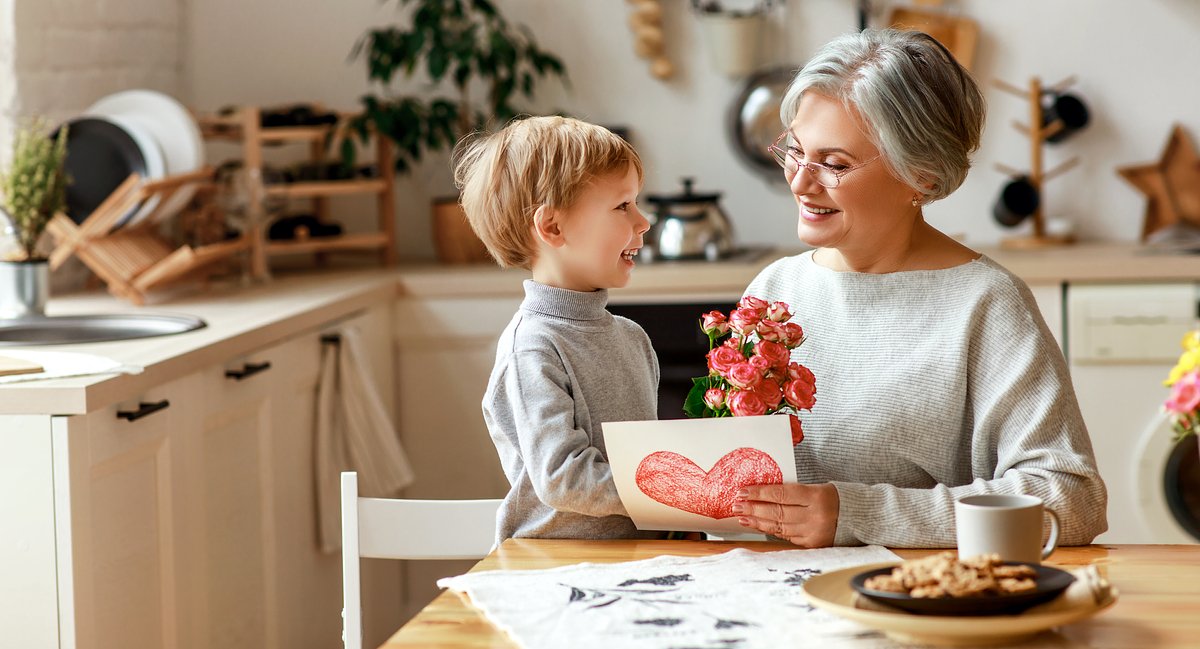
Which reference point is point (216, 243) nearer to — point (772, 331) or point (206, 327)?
point (206, 327)

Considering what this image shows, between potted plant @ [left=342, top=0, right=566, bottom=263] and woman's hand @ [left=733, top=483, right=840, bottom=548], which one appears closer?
woman's hand @ [left=733, top=483, right=840, bottom=548]

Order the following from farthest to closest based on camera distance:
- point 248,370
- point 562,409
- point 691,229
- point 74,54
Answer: point 691,229
point 74,54
point 248,370
point 562,409

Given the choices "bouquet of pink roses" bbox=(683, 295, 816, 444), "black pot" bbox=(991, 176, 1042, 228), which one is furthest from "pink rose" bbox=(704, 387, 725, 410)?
"black pot" bbox=(991, 176, 1042, 228)

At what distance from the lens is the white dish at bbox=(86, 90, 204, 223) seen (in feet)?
9.84

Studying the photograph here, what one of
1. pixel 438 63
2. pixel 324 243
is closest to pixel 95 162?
pixel 324 243

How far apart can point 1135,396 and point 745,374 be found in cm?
210

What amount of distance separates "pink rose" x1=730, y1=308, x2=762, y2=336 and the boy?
215 mm

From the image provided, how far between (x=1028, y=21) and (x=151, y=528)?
2.64m

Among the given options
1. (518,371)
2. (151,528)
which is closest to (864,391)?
(518,371)

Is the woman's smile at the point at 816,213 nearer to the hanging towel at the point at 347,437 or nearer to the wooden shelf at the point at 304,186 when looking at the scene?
the hanging towel at the point at 347,437

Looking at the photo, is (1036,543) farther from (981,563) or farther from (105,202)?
(105,202)

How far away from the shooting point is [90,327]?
258 cm

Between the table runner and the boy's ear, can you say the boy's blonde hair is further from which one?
the table runner

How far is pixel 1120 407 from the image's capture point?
3090 millimetres
